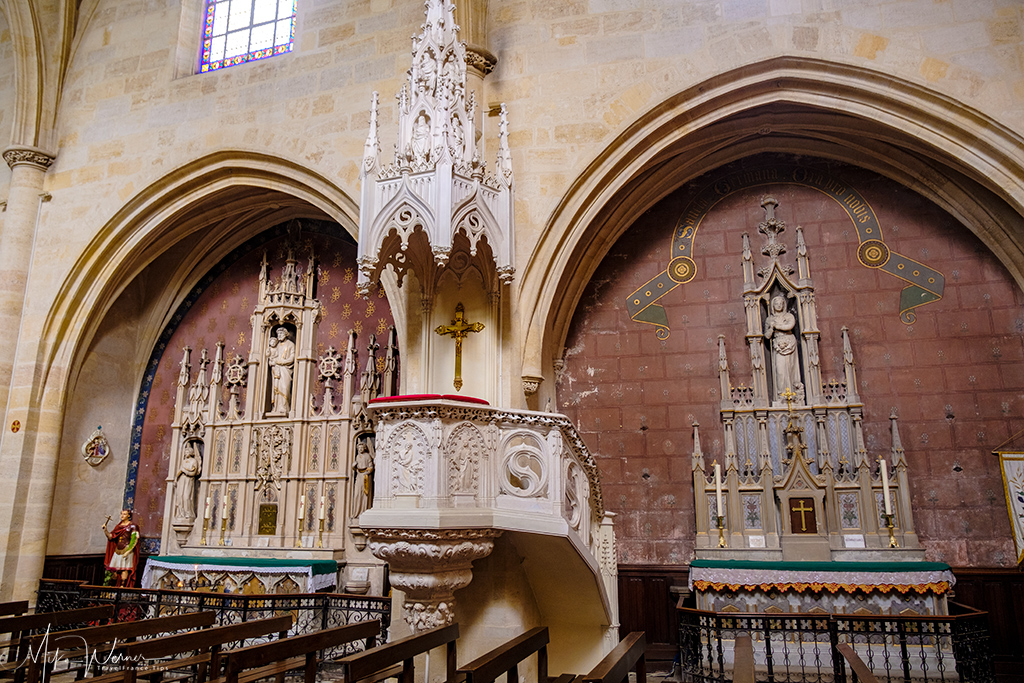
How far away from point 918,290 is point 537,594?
547 cm

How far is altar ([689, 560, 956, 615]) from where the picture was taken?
728 cm

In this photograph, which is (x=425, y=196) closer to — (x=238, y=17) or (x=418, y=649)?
(x=418, y=649)

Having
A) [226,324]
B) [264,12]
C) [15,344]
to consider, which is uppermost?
[264,12]

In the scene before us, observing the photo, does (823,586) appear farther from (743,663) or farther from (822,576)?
(743,663)

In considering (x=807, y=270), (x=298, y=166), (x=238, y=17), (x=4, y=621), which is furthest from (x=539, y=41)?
(x=4, y=621)

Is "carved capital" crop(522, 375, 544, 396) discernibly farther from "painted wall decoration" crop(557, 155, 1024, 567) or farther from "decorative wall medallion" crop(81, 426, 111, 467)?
"decorative wall medallion" crop(81, 426, 111, 467)

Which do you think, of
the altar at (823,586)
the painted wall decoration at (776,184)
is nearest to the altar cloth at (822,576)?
the altar at (823,586)

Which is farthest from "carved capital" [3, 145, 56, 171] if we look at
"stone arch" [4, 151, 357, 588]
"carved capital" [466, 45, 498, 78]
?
"carved capital" [466, 45, 498, 78]

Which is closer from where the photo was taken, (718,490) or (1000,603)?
(1000,603)

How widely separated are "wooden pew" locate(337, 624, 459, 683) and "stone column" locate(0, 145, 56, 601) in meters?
7.39

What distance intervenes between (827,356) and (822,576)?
2575mm

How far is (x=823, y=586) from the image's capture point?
24.6ft

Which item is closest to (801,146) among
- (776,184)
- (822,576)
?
(776,184)

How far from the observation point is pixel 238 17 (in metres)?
11.4
